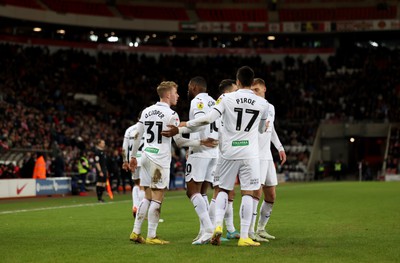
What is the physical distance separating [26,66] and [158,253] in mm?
42959

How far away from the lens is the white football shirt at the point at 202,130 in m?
12.9

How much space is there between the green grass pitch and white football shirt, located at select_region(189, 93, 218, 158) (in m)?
1.56

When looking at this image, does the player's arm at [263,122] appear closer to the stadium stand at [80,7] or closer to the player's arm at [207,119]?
the player's arm at [207,119]

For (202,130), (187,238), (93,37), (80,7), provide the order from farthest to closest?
(93,37) < (80,7) < (187,238) < (202,130)

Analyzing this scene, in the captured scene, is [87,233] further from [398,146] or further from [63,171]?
[398,146]

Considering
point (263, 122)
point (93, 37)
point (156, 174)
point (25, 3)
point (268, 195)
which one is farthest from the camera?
point (93, 37)

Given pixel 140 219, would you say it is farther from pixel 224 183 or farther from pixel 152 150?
pixel 224 183

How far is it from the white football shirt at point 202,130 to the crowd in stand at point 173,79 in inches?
1177

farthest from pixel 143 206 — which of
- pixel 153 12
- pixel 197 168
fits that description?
pixel 153 12

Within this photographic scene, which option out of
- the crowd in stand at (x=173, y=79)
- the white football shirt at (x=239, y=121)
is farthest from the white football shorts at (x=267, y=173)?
the crowd in stand at (x=173, y=79)

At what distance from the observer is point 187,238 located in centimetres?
1345

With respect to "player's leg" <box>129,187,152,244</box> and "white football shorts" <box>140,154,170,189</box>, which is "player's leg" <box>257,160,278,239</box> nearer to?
"white football shorts" <box>140,154,170,189</box>

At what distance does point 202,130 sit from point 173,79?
48.1 metres

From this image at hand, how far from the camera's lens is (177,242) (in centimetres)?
1271
